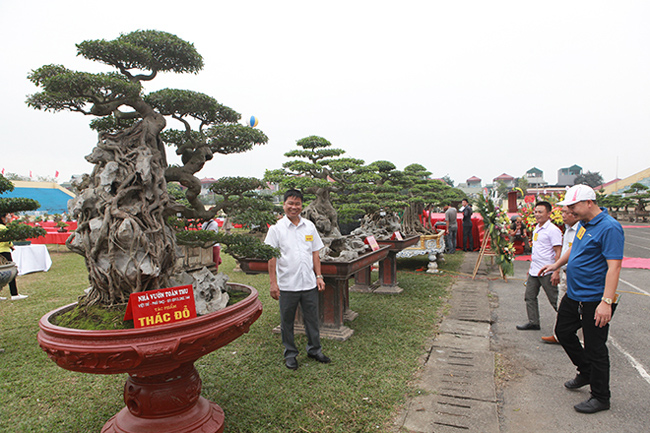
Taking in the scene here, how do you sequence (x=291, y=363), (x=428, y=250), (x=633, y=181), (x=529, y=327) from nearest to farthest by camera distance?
1. (x=291, y=363)
2. (x=529, y=327)
3. (x=428, y=250)
4. (x=633, y=181)

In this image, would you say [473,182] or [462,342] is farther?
[473,182]

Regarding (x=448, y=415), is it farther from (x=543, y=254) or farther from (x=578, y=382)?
(x=543, y=254)

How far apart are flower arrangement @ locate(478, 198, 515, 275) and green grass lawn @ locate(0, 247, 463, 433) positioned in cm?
250

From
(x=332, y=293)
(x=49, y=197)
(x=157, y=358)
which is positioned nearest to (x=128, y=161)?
(x=157, y=358)

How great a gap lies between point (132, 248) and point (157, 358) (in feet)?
2.07

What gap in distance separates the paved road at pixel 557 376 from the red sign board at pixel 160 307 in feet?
6.67

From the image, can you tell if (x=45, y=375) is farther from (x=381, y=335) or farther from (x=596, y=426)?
(x=596, y=426)

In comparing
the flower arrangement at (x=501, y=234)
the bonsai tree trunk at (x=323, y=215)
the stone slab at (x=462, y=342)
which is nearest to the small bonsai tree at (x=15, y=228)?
the bonsai tree trunk at (x=323, y=215)

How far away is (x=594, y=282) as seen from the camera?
2547mm

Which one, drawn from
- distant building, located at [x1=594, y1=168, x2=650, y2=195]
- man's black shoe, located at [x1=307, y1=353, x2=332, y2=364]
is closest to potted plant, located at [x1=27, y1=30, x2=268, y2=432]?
man's black shoe, located at [x1=307, y1=353, x2=332, y2=364]

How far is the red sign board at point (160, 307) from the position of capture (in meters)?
1.79

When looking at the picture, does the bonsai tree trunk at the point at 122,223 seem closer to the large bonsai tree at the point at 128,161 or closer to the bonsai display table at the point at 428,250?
the large bonsai tree at the point at 128,161

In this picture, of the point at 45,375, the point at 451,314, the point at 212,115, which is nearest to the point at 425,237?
the point at 451,314

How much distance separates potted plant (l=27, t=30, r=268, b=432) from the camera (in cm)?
172
